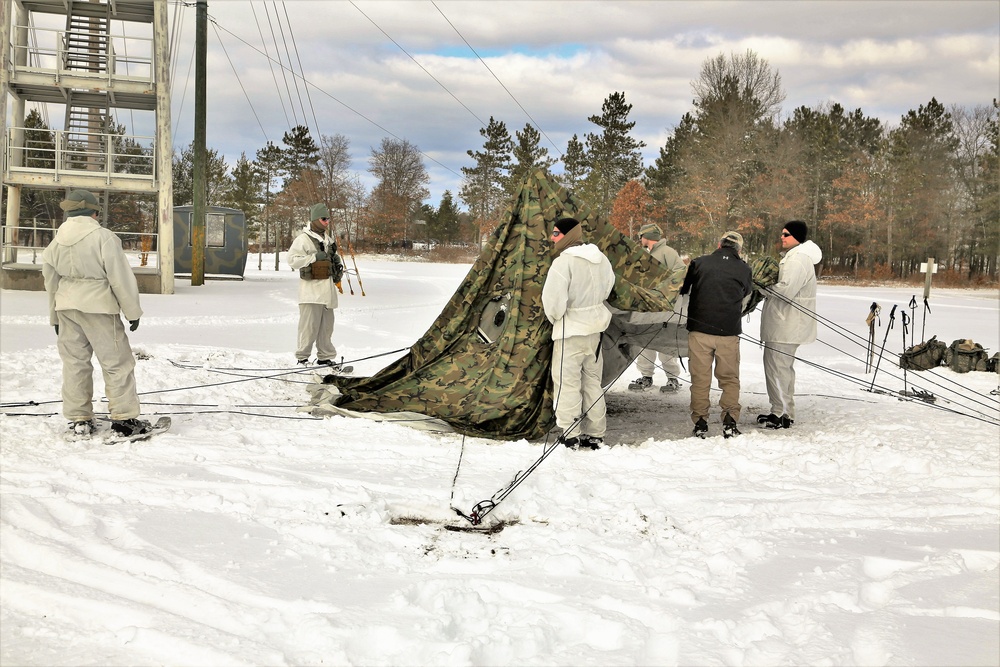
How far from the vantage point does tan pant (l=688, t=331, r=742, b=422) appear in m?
6.44

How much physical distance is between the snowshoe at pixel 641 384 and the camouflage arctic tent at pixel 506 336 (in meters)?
1.91

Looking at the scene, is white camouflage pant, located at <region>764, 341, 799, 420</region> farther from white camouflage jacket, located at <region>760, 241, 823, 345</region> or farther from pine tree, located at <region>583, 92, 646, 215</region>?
pine tree, located at <region>583, 92, 646, 215</region>

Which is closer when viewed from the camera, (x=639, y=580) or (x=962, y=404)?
(x=639, y=580)

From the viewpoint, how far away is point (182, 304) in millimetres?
15578

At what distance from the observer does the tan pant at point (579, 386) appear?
6.00 metres

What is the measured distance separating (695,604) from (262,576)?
6.66 ft

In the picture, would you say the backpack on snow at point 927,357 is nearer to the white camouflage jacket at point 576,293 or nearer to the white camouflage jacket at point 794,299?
the white camouflage jacket at point 794,299

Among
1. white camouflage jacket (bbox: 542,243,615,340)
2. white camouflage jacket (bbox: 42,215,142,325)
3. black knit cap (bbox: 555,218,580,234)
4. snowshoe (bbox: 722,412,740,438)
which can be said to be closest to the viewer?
white camouflage jacket (bbox: 42,215,142,325)

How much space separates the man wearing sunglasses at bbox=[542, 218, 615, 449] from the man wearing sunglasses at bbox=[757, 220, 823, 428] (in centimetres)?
192


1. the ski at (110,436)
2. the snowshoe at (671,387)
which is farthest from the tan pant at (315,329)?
the snowshoe at (671,387)

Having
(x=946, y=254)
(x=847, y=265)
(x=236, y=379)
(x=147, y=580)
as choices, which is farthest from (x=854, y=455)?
(x=847, y=265)

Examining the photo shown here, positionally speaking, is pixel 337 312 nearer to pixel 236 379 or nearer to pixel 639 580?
pixel 236 379

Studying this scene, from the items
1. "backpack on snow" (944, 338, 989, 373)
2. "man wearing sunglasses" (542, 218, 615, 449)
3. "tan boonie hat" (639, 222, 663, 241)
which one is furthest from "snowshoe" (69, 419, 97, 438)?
"backpack on snow" (944, 338, 989, 373)

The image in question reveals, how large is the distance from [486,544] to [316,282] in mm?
5257
